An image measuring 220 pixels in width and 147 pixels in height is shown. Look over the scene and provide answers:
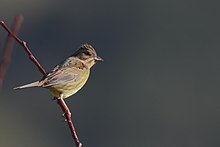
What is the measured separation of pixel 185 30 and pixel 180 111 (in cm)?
788

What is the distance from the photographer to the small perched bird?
6.57 meters

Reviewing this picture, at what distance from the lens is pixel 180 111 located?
48406 millimetres

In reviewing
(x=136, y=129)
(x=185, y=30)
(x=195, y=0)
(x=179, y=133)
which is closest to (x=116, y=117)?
(x=136, y=129)

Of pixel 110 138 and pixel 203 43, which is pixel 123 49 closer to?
pixel 203 43

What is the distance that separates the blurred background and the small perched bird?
29.7 meters

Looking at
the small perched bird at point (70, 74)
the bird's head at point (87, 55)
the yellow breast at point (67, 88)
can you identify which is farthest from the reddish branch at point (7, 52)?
the bird's head at point (87, 55)

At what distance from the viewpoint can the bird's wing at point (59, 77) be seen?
6.48 m

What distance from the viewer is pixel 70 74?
280 inches

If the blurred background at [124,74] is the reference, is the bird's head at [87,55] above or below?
above

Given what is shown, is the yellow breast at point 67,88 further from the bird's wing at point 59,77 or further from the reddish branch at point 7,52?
the reddish branch at point 7,52

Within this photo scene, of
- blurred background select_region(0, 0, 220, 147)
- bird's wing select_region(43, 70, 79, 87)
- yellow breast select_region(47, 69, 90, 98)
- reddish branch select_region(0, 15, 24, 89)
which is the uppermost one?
reddish branch select_region(0, 15, 24, 89)

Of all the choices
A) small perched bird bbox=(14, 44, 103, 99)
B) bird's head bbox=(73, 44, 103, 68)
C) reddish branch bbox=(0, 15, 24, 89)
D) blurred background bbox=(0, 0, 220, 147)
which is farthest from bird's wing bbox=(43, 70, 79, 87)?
blurred background bbox=(0, 0, 220, 147)

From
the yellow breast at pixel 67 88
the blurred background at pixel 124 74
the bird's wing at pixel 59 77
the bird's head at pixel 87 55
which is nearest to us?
the bird's wing at pixel 59 77

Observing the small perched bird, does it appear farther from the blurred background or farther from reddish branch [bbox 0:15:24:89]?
the blurred background
